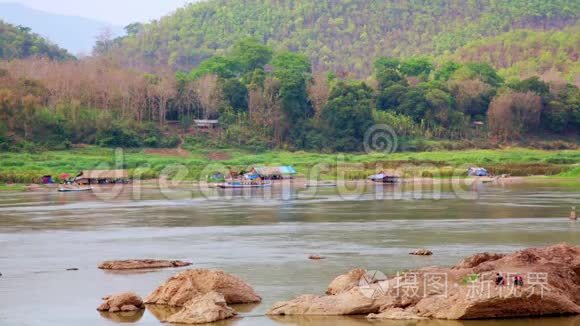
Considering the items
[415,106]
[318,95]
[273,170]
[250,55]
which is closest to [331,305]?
[273,170]

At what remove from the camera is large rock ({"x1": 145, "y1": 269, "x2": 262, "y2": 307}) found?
20.2 metres

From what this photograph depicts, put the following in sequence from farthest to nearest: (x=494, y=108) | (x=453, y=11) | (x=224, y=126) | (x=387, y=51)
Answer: (x=453, y=11)
(x=387, y=51)
(x=494, y=108)
(x=224, y=126)

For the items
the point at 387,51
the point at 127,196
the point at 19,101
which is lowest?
the point at 127,196

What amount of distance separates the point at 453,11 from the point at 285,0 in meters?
28.6

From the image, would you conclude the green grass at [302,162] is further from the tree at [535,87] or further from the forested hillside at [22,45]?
the forested hillside at [22,45]

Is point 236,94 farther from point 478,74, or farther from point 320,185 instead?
point 478,74

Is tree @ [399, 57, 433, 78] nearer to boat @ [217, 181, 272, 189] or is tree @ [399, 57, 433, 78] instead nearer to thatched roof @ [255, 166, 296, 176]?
thatched roof @ [255, 166, 296, 176]

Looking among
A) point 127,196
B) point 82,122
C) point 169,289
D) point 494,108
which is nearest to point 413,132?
point 494,108

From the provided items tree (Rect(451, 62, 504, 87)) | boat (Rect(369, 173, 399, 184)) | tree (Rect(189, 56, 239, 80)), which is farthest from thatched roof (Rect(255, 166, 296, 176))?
tree (Rect(451, 62, 504, 87))

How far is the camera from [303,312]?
19.4 metres

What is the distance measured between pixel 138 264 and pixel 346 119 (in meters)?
63.6

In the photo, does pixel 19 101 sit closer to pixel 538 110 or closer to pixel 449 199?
pixel 449 199

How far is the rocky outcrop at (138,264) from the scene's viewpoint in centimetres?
2552

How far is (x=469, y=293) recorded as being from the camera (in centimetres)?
1855
